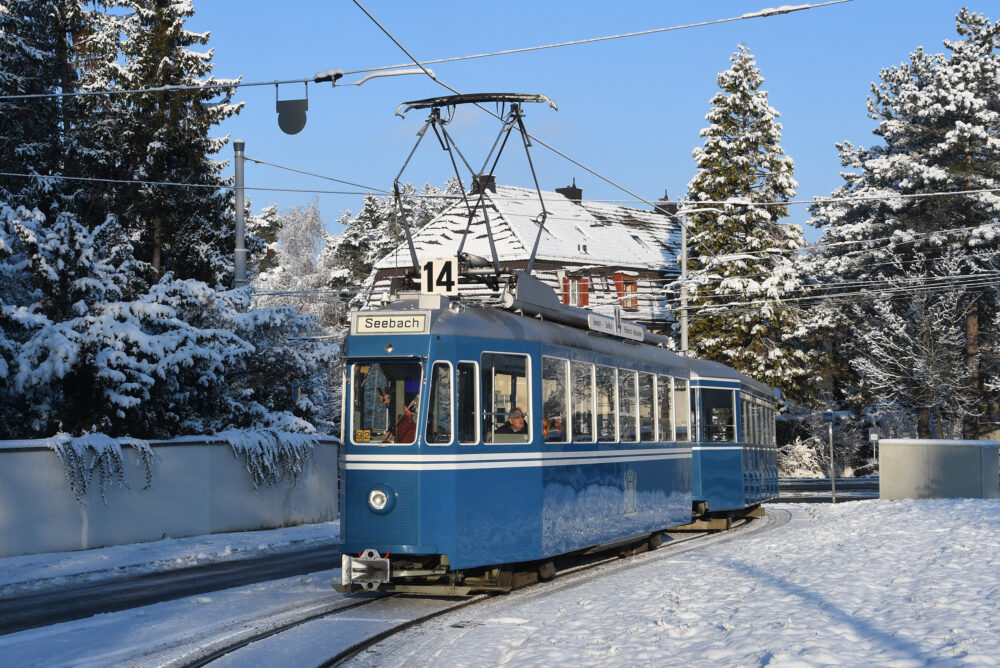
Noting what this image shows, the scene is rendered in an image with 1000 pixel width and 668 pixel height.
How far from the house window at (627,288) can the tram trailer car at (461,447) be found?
4852 cm

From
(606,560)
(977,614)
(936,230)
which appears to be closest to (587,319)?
(606,560)

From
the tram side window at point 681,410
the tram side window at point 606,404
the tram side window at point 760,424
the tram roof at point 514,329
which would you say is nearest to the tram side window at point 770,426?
the tram side window at point 760,424

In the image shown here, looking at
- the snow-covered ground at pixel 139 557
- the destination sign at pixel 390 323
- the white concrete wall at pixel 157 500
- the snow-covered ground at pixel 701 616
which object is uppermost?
the destination sign at pixel 390 323

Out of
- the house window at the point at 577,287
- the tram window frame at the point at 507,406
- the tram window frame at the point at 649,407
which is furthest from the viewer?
the house window at the point at 577,287

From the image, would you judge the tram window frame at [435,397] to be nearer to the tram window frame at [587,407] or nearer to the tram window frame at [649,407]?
the tram window frame at [587,407]

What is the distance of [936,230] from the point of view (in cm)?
4797

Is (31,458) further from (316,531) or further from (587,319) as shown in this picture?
(587,319)

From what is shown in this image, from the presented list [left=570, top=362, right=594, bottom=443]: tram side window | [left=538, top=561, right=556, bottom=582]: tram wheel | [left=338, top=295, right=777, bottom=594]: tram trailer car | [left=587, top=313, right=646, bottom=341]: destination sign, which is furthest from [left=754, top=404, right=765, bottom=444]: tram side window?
[left=538, top=561, right=556, bottom=582]: tram wheel

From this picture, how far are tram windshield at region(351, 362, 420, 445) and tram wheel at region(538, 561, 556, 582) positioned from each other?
2.84 metres

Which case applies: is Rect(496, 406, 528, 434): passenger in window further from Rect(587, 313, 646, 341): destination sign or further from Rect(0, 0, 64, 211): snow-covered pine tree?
Rect(0, 0, 64, 211): snow-covered pine tree

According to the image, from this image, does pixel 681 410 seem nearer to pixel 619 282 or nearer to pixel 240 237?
pixel 240 237

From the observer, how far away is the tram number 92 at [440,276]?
1376cm

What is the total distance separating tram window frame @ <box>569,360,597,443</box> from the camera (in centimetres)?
1455

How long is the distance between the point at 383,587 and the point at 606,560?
16.2 feet
